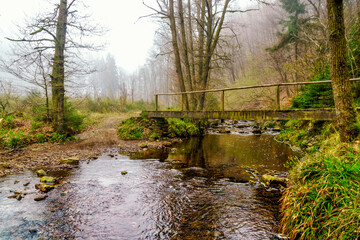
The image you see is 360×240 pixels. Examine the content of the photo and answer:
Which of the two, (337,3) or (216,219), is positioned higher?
(337,3)

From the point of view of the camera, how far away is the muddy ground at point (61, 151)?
622 centimetres

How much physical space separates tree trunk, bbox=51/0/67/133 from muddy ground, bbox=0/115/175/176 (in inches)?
53.9

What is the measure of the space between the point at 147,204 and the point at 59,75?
7.81 m

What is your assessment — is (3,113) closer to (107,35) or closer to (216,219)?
(107,35)

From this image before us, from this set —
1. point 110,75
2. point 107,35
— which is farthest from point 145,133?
point 110,75

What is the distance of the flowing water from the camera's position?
322cm

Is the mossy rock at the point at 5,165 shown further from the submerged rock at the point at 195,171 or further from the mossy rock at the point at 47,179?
the submerged rock at the point at 195,171

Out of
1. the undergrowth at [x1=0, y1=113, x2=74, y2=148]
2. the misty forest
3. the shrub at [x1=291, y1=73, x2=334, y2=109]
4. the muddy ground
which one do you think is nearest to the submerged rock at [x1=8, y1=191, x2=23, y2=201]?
the misty forest

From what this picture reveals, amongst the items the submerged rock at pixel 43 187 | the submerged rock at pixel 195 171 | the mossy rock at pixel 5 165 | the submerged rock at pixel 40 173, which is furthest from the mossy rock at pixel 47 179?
the submerged rock at pixel 195 171

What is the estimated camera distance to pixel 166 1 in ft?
49.6

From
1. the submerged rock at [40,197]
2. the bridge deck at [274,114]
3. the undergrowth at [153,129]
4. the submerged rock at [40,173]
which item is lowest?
→ the submerged rock at [40,197]

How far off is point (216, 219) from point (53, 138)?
8.52 m

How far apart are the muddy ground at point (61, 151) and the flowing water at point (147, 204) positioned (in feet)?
2.66

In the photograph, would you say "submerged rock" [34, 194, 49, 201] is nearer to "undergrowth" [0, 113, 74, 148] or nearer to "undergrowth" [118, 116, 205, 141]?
"undergrowth" [0, 113, 74, 148]
